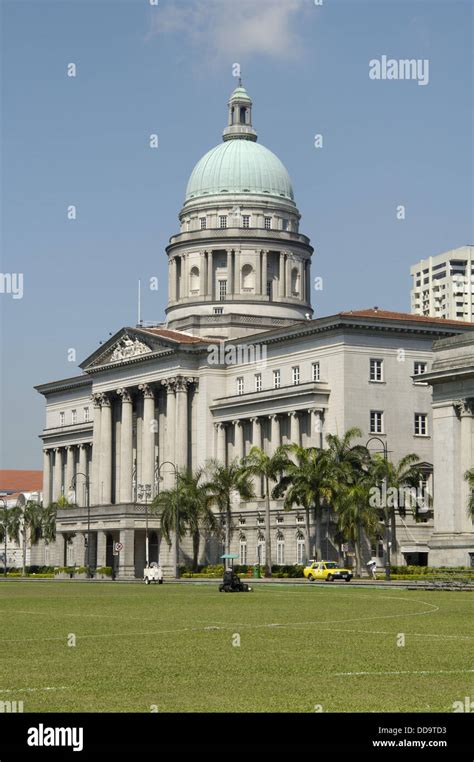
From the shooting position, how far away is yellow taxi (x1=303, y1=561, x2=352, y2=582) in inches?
3499

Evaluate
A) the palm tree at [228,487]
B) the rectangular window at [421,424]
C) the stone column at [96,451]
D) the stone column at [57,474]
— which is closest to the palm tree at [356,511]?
the palm tree at [228,487]

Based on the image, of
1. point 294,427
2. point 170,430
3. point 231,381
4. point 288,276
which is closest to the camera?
point 294,427

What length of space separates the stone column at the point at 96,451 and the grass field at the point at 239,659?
95.0m

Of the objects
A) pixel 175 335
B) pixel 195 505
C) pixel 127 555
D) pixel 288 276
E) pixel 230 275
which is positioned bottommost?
pixel 127 555

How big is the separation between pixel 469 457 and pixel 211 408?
40.9 meters

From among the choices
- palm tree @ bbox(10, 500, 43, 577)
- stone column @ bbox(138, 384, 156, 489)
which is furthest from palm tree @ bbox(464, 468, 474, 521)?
palm tree @ bbox(10, 500, 43, 577)

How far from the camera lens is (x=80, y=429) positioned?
15662 cm

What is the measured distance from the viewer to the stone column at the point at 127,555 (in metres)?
126

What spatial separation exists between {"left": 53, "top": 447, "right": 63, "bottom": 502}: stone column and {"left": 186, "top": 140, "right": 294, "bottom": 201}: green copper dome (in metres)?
34.3

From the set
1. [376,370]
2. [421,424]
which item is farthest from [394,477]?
[376,370]

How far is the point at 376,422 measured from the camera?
11344 cm

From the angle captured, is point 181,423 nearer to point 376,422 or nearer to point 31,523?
point 376,422

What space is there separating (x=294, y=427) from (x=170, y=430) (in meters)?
18.9

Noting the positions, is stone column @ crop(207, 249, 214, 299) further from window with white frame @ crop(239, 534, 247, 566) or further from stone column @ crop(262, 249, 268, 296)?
window with white frame @ crop(239, 534, 247, 566)
